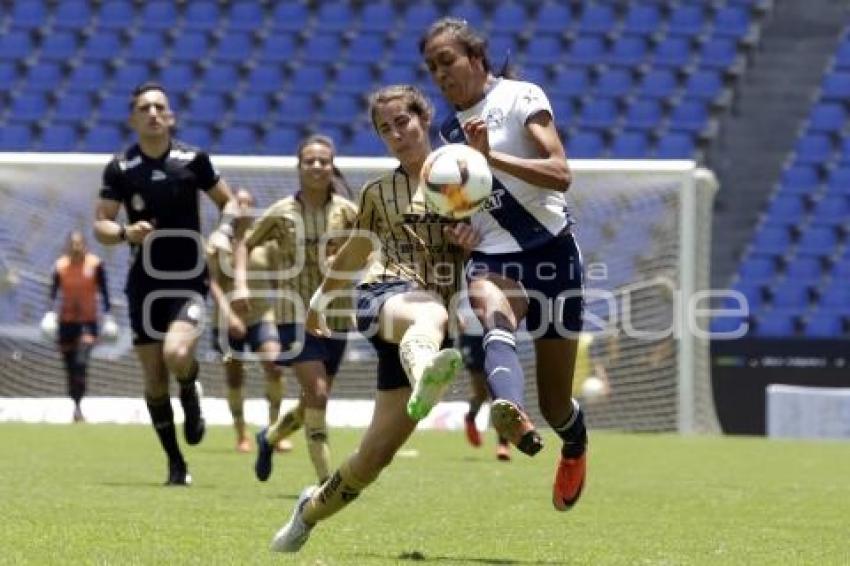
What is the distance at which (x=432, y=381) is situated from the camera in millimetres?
6156

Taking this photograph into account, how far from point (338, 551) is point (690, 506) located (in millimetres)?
3603

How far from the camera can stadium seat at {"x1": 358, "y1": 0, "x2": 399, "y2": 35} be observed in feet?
90.6

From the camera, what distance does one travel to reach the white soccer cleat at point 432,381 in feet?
20.2

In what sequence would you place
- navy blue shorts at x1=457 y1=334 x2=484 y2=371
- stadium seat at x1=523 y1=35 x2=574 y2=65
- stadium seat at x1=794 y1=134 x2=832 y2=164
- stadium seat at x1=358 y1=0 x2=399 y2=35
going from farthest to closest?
stadium seat at x1=358 y1=0 x2=399 y2=35 → stadium seat at x1=523 y1=35 x2=574 y2=65 → stadium seat at x1=794 y1=134 x2=832 y2=164 → navy blue shorts at x1=457 y1=334 x2=484 y2=371

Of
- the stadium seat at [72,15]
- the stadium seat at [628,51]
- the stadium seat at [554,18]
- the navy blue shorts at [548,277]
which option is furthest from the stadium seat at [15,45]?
the navy blue shorts at [548,277]

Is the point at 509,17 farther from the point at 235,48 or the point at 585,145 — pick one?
the point at 235,48

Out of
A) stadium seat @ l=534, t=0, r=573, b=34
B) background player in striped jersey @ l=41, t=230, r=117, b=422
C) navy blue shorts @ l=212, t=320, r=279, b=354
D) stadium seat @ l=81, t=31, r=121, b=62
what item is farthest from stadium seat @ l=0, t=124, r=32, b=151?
navy blue shorts @ l=212, t=320, r=279, b=354

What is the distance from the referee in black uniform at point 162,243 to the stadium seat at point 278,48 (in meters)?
16.1

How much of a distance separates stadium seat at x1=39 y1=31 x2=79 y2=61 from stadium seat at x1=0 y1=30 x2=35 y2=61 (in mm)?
214

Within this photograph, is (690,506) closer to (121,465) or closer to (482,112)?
(482,112)

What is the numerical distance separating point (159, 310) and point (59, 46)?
57.0 ft

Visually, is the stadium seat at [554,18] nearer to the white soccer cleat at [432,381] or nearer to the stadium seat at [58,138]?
the stadium seat at [58,138]

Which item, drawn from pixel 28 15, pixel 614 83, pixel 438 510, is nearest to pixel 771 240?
pixel 614 83

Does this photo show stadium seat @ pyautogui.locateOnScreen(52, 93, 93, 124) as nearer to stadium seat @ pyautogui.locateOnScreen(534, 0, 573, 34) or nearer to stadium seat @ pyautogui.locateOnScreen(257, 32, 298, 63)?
stadium seat @ pyautogui.locateOnScreen(257, 32, 298, 63)
